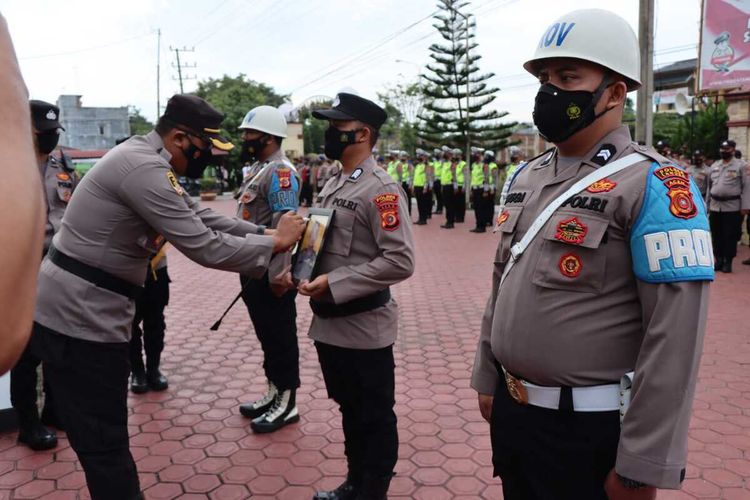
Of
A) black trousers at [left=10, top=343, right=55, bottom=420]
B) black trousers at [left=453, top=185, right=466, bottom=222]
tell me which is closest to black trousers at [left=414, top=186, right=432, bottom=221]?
black trousers at [left=453, top=185, right=466, bottom=222]

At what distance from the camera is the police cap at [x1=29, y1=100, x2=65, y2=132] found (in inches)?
144

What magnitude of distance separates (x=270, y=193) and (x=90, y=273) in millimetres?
1526

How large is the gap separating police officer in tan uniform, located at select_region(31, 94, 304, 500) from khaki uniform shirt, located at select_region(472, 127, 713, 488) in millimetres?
1458

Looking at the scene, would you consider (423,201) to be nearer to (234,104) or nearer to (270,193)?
(270,193)

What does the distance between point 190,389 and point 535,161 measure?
3476 mm

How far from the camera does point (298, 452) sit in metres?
3.42

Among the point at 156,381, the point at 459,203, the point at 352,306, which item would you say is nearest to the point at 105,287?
the point at 352,306

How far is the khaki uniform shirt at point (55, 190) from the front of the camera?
382cm

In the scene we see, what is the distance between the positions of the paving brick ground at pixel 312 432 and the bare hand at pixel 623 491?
156 cm

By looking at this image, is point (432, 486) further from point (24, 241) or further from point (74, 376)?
point (24, 241)

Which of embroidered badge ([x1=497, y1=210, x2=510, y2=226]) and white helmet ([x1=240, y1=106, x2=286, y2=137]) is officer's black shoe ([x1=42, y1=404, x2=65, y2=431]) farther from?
embroidered badge ([x1=497, y1=210, x2=510, y2=226])

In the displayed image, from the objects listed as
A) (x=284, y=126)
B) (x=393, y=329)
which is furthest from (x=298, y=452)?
(x=284, y=126)

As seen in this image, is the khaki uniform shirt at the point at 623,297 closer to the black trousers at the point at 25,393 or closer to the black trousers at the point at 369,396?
the black trousers at the point at 369,396

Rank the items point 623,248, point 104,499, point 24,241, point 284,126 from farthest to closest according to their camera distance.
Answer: point 284,126
point 104,499
point 623,248
point 24,241
